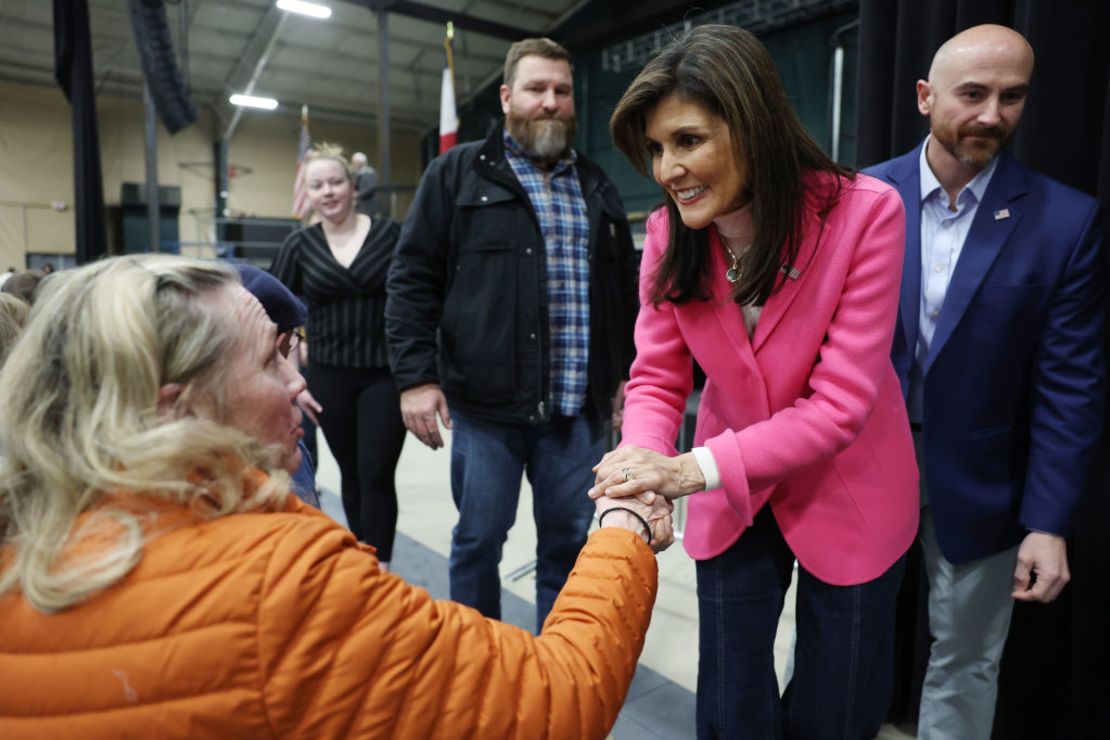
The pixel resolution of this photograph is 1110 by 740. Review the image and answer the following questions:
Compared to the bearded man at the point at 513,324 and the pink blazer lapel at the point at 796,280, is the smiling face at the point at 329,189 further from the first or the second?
the pink blazer lapel at the point at 796,280

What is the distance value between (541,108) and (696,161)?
3.45 feet

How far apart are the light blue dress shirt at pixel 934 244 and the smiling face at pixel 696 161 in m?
0.62

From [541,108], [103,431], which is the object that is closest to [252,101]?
[541,108]

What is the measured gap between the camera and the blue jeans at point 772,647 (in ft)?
4.03

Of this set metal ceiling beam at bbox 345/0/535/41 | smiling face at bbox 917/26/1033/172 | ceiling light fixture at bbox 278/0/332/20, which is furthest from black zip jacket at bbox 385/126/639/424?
ceiling light fixture at bbox 278/0/332/20

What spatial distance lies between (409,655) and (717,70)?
87 centimetres

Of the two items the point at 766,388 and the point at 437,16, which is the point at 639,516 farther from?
the point at 437,16

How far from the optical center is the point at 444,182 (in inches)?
81.7

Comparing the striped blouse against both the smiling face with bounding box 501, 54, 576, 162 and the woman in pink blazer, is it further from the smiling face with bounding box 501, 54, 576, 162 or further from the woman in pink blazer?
the woman in pink blazer

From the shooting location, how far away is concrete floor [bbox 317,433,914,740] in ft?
6.62

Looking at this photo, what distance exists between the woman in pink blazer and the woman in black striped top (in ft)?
4.51

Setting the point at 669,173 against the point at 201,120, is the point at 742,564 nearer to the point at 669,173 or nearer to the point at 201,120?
the point at 669,173

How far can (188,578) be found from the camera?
25.2 inches

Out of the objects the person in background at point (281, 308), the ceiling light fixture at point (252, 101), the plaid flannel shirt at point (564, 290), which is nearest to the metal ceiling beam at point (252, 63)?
the ceiling light fixture at point (252, 101)
